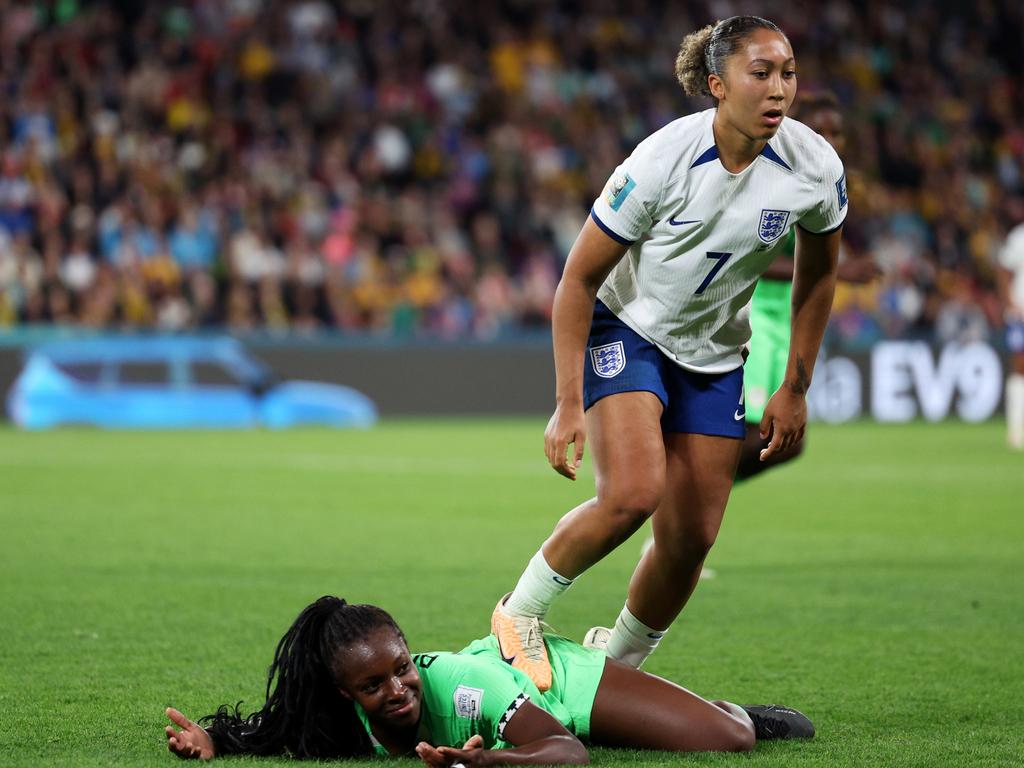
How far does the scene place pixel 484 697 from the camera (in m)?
4.10

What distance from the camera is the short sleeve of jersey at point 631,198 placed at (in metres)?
4.50

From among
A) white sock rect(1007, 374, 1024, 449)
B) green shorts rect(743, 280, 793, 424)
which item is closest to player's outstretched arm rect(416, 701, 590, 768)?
green shorts rect(743, 280, 793, 424)

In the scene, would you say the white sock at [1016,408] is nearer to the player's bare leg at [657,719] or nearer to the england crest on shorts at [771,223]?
the england crest on shorts at [771,223]

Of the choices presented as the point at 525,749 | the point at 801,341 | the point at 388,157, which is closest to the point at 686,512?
the point at 801,341

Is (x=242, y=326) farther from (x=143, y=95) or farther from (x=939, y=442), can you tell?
(x=939, y=442)

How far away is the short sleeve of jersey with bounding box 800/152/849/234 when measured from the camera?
4.70 metres

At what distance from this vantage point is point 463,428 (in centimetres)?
1959

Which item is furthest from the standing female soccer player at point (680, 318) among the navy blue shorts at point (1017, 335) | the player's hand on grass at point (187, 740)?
the navy blue shorts at point (1017, 335)

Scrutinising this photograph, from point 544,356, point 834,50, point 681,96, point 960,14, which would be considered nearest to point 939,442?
point 544,356

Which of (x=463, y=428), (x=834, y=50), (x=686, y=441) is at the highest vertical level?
Answer: (x=834, y=50)

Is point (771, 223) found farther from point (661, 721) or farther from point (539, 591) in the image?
point (661, 721)

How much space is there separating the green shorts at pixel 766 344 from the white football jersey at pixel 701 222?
8.10ft

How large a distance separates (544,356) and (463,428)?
197 cm

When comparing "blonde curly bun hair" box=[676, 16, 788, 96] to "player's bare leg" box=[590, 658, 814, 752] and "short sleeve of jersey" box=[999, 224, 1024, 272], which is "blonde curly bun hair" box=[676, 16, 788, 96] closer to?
"player's bare leg" box=[590, 658, 814, 752]
